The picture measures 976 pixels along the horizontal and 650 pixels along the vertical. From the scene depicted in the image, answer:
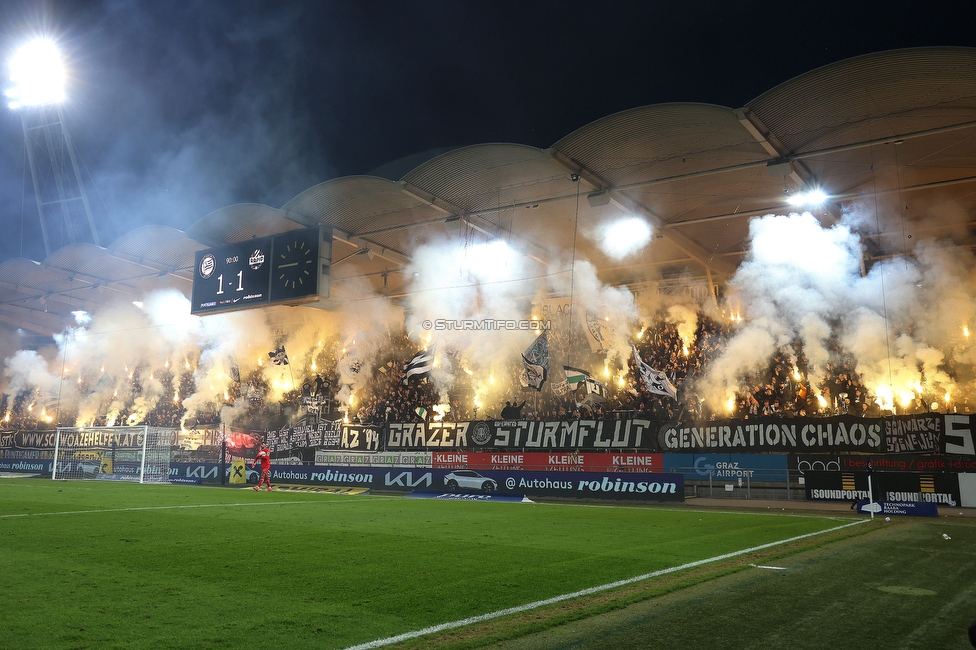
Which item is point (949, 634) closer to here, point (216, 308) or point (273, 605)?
point (273, 605)

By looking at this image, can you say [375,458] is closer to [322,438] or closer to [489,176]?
[322,438]

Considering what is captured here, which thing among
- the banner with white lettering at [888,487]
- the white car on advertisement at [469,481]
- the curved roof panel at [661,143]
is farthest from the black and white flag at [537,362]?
the banner with white lettering at [888,487]

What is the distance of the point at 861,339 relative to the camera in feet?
79.3

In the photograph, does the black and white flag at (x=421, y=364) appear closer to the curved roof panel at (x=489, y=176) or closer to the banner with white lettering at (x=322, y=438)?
the banner with white lettering at (x=322, y=438)

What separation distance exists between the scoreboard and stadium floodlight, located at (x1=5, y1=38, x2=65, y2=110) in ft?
39.7

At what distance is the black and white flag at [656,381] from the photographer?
2666cm

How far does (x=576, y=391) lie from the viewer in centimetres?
2942

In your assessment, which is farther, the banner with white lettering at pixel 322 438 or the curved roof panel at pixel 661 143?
the banner with white lettering at pixel 322 438

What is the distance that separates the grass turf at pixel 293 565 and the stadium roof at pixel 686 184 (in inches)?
451

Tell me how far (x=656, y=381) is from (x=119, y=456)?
24934 mm

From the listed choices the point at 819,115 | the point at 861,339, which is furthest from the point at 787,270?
the point at 819,115

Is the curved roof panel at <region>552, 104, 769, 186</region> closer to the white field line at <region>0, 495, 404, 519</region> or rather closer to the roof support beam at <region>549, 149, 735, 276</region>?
the roof support beam at <region>549, 149, 735, 276</region>

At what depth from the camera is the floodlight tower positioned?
2845cm

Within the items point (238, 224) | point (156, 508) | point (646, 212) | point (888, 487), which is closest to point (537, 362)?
point (646, 212)
